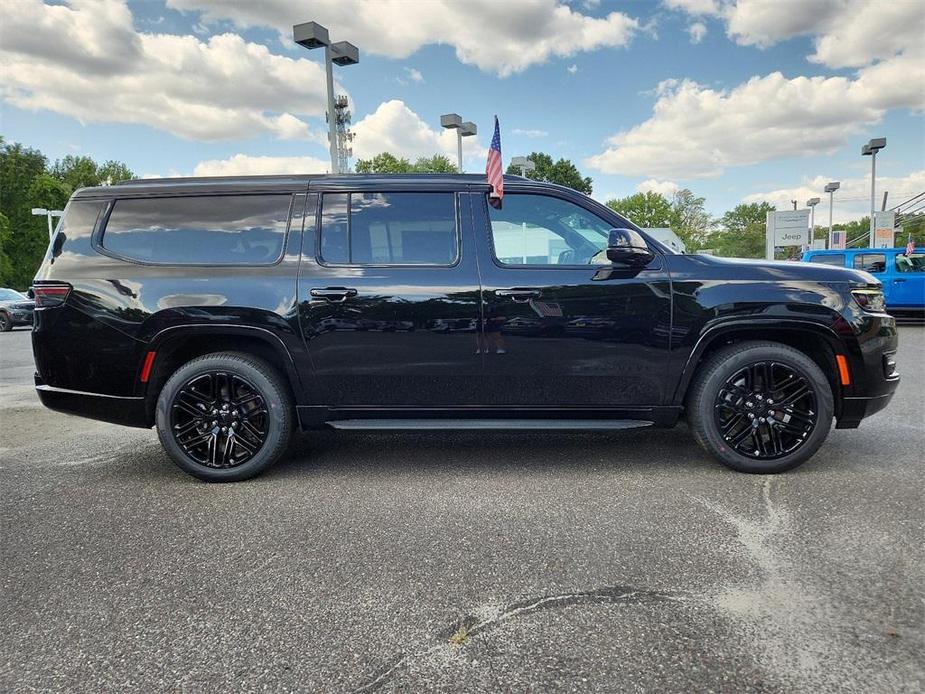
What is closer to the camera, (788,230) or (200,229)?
(200,229)

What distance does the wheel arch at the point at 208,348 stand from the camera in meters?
3.55

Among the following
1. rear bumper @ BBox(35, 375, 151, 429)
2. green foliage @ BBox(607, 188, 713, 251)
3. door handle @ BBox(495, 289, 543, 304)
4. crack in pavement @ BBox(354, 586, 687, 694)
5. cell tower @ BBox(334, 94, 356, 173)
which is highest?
cell tower @ BBox(334, 94, 356, 173)

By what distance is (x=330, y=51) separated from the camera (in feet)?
37.0

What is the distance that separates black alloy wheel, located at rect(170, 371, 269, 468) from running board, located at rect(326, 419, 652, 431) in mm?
467

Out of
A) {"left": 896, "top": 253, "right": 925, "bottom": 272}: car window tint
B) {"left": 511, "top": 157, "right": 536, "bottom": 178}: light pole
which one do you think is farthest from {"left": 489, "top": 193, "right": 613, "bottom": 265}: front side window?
{"left": 511, "top": 157, "right": 536, "bottom": 178}: light pole

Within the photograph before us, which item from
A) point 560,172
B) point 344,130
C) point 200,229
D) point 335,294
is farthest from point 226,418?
→ point 344,130

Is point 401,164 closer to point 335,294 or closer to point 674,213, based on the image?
point 674,213

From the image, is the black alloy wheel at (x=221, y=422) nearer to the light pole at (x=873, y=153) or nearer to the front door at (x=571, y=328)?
the front door at (x=571, y=328)

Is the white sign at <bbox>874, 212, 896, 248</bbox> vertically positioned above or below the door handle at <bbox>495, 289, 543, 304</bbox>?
above

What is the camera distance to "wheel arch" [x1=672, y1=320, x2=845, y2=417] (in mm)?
3523

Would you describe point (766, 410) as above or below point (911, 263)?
below

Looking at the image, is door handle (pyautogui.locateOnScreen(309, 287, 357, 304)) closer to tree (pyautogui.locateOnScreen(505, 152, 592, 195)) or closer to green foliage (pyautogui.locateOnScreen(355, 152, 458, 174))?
tree (pyautogui.locateOnScreen(505, 152, 592, 195))

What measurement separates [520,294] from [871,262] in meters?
15.2

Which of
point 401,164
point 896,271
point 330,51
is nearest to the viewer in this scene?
point 330,51
